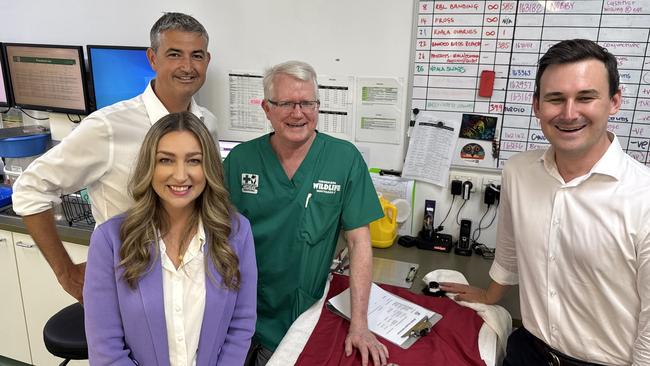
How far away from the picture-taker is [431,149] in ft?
7.33

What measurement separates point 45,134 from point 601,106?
2844 millimetres

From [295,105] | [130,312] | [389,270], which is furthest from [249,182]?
[389,270]

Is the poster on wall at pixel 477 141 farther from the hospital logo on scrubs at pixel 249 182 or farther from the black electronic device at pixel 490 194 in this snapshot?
the hospital logo on scrubs at pixel 249 182

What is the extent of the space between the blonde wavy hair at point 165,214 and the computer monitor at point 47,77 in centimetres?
166

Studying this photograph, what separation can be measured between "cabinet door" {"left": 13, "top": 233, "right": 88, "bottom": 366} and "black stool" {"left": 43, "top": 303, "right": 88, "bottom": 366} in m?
0.62

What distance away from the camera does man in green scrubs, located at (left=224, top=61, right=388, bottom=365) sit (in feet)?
5.11

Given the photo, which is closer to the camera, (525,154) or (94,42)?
(525,154)

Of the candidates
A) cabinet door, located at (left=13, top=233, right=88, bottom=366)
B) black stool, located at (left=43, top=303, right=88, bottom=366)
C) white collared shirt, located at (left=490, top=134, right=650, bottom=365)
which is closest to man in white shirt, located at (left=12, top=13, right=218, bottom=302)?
black stool, located at (left=43, top=303, right=88, bottom=366)

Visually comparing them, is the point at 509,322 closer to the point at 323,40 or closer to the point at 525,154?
the point at 525,154

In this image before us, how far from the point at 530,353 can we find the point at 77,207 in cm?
229

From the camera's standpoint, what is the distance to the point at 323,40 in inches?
91.4

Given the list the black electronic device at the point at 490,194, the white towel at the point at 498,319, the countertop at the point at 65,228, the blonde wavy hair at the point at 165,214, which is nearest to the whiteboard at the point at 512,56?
the black electronic device at the point at 490,194

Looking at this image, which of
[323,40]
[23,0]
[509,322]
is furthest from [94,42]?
[509,322]

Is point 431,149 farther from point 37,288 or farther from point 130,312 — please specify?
point 37,288
